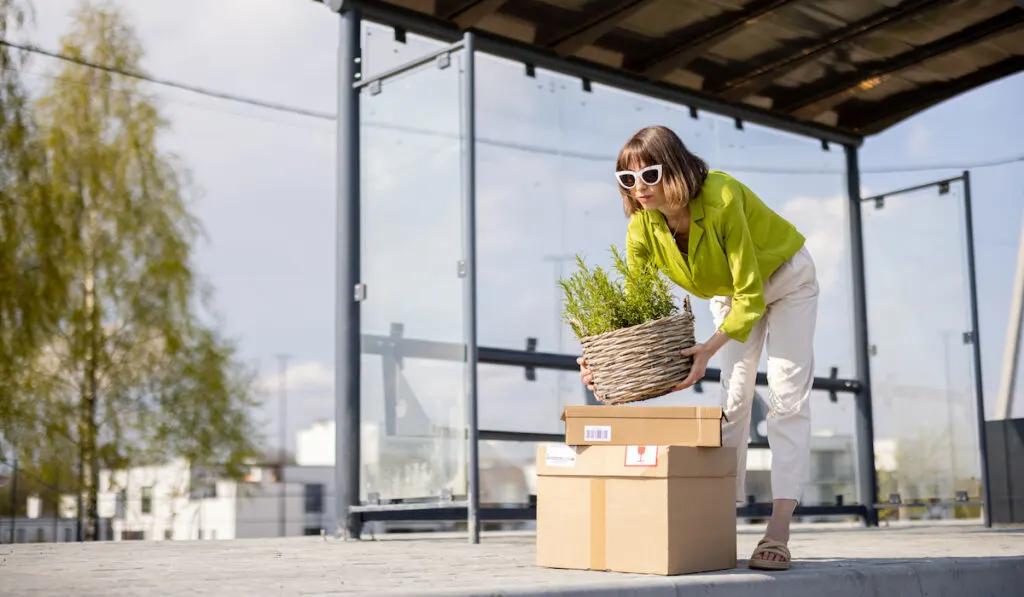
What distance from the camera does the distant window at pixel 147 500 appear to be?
20.6 meters

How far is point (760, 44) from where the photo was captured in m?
8.22

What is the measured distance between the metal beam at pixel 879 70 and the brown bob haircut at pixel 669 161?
4.62 meters

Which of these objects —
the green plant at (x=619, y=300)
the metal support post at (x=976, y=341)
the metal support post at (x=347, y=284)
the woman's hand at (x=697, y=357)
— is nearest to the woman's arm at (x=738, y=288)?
the woman's hand at (x=697, y=357)

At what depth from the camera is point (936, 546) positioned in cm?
610

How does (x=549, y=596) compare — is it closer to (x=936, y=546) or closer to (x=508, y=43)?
(x=936, y=546)

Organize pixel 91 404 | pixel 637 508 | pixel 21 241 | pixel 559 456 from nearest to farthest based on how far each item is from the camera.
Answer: pixel 637 508
pixel 559 456
pixel 21 241
pixel 91 404

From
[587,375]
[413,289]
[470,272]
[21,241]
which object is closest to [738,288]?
[587,375]

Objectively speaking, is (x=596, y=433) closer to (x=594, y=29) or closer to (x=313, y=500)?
(x=594, y=29)

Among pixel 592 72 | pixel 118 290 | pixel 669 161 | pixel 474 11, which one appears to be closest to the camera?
pixel 669 161

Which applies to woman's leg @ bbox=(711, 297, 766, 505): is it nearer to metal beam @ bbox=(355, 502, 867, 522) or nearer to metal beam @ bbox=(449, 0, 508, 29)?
metal beam @ bbox=(355, 502, 867, 522)

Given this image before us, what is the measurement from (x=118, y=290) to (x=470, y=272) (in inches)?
527

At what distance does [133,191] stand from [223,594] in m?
16.9

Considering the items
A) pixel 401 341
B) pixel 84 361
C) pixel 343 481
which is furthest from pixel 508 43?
pixel 84 361

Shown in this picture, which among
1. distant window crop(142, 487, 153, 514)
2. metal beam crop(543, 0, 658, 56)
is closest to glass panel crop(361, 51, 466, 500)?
metal beam crop(543, 0, 658, 56)
